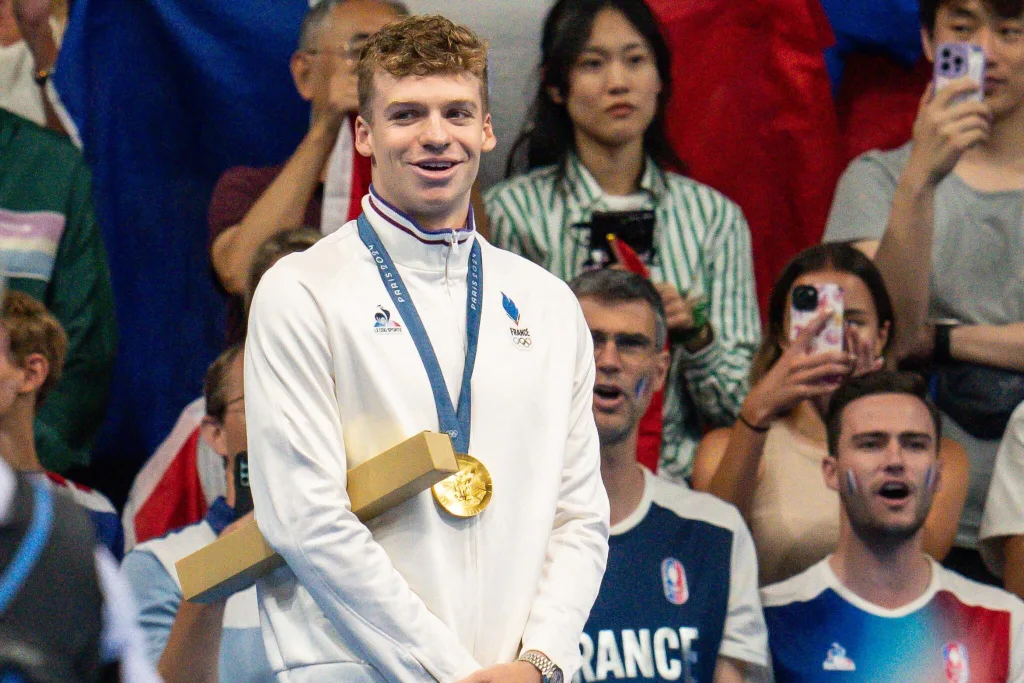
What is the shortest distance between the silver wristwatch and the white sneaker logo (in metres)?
1.62

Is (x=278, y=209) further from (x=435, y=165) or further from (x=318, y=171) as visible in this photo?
(x=435, y=165)

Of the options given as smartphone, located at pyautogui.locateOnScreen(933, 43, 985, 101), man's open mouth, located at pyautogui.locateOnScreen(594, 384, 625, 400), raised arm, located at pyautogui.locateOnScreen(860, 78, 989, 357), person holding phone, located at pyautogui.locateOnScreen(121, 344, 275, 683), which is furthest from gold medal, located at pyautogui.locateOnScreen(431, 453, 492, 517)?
smartphone, located at pyautogui.locateOnScreen(933, 43, 985, 101)

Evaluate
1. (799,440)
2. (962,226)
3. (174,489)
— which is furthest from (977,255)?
(174,489)

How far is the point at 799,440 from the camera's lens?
488 centimetres

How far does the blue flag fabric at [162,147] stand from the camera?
5391 mm

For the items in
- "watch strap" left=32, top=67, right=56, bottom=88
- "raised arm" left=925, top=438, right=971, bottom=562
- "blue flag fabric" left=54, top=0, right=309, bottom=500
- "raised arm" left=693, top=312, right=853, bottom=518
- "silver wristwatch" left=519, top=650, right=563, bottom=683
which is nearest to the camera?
"silver wristwatch" left=519, top=650, right=563, bottom=683

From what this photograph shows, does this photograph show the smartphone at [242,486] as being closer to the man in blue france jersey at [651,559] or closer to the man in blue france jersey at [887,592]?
the man in blue france jersey at [651,559]

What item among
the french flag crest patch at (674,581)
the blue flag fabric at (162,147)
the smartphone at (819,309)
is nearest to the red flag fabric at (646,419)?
the smartphone at (819,309)

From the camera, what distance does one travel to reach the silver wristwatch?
285 cm

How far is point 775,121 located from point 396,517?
3.29 meters

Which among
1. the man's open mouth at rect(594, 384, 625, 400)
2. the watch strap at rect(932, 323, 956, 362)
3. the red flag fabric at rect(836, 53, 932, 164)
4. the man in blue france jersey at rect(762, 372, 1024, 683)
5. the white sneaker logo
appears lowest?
the white sneaker logo

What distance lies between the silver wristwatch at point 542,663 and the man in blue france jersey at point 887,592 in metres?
1.62

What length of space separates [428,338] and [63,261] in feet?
7.93

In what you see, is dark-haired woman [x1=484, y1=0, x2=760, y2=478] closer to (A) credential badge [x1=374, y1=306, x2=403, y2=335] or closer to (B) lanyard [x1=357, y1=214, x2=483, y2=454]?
(B) lanyard [x1=357, y1=214, x2=483, y2=454]
